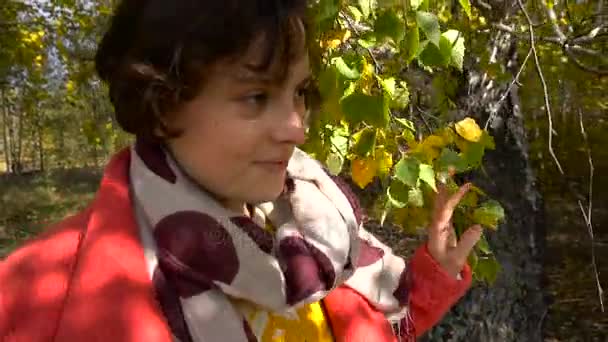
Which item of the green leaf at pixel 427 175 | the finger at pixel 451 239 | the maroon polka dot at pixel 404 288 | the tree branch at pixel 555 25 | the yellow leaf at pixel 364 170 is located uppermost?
the green leaf at pixel 427 175

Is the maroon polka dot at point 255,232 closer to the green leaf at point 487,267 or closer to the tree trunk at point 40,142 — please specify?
the green leaf at point 487,267

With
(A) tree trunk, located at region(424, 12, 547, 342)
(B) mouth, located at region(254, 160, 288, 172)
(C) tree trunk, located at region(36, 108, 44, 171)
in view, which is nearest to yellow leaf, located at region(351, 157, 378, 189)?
(B) mouth, located at region(254, 160, 288, 172)

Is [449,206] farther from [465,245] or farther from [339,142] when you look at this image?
[339,142]

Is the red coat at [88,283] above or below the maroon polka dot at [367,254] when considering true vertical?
above

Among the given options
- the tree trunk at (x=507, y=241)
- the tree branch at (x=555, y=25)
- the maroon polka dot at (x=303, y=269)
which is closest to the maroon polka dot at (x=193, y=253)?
the maroon polka dot at (x=303, y=269)

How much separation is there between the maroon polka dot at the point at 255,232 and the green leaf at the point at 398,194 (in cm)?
Answer: 29

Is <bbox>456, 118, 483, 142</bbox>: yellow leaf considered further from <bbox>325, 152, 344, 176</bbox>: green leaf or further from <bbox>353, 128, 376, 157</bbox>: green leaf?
<bbox>325, 152, 344, 176</bbox>: green leaf

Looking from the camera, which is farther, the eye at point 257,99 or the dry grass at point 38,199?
the dry grass at point 38,199

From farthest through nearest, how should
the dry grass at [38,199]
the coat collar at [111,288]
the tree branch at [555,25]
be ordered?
the dry grass at [38,199]
the tree branch at [555,25]
the coat collar at [111,288]

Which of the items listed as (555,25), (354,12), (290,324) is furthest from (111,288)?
(555,25)

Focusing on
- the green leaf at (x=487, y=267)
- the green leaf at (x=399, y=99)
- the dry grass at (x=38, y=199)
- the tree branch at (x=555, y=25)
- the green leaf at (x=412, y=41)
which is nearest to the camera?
the green leaf at (x=412, y=41)

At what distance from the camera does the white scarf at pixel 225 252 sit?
1204 millimetres

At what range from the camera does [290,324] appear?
1.36 meters

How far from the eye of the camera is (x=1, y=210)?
11922 millimetres
